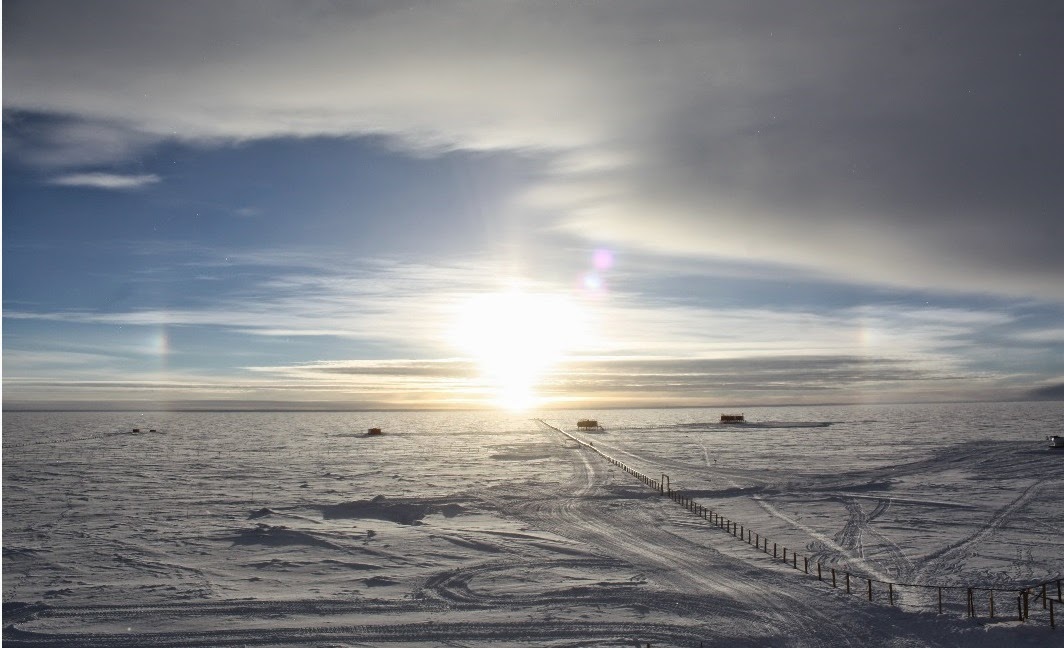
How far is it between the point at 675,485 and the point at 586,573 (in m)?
35.0

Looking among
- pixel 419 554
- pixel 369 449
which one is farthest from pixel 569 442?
pixel 419 554

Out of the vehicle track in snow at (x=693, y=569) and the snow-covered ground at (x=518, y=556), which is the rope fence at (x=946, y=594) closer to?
the snow-covered ground at (x=518, y=556)

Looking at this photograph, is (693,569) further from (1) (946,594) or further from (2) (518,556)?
(1) (946,594)

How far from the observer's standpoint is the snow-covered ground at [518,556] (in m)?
28.5

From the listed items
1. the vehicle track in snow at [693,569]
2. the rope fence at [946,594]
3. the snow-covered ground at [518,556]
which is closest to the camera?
the snow-covered ground at [518,556]

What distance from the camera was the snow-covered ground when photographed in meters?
28.5

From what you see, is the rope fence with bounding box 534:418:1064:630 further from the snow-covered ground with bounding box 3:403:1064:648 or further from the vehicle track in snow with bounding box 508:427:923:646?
the vehicle track in snow with bounding box 508:427:923:646

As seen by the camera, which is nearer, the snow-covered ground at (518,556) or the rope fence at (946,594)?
the snow-covered ground at (518,556)

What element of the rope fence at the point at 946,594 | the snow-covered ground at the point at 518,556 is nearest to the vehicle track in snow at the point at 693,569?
the snow-covered ground at the point at 518,556

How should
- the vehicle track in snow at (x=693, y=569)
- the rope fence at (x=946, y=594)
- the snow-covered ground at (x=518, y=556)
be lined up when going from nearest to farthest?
the snow-covered ground at (x=518, y=556), the vehicle track in snow at (x=693, y=569), the rope fence at (x=946, y=594)

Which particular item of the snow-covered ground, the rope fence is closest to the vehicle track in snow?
the snow-covered ground

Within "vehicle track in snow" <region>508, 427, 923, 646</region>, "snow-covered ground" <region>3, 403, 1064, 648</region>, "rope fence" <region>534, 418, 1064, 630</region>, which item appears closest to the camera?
"snow-covered ground" <region>3, 403, 1064, 648</region>

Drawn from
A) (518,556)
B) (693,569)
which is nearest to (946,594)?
(693,569)

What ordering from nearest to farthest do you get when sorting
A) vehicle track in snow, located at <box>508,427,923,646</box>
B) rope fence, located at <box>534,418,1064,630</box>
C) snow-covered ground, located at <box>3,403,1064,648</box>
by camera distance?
snow-covered ground, located at <box>3,403,1064,648</box> < vehicle track in snow, located at <box>508,427,923,646</box> < rope fence, located at <box>534,418,1064,630</box>
